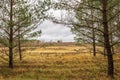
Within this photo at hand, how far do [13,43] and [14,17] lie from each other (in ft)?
6.54

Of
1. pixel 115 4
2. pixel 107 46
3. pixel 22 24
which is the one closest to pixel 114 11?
pixel 115 4

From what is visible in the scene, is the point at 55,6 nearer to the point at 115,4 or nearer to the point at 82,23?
the point at 82,23

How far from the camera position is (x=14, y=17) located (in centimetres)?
2481

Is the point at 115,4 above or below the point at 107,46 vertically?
above

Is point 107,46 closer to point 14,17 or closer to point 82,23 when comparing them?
point 82,23

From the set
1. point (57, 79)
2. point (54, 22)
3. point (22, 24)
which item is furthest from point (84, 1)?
point (22, 24)

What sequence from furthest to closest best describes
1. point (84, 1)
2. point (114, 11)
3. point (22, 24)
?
1. point (22, 24)
2. point (114, 11)
3. point (84, 1)

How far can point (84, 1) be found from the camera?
17.3 m

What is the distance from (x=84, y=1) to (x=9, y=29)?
916cm

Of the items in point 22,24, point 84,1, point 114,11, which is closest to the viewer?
point 84,1

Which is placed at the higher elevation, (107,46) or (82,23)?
(82,23)

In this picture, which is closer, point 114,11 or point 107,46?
point 107,46

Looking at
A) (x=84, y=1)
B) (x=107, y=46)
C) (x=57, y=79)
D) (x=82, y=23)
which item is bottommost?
(x=57, y=79)

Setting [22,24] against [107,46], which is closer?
[107,46]
